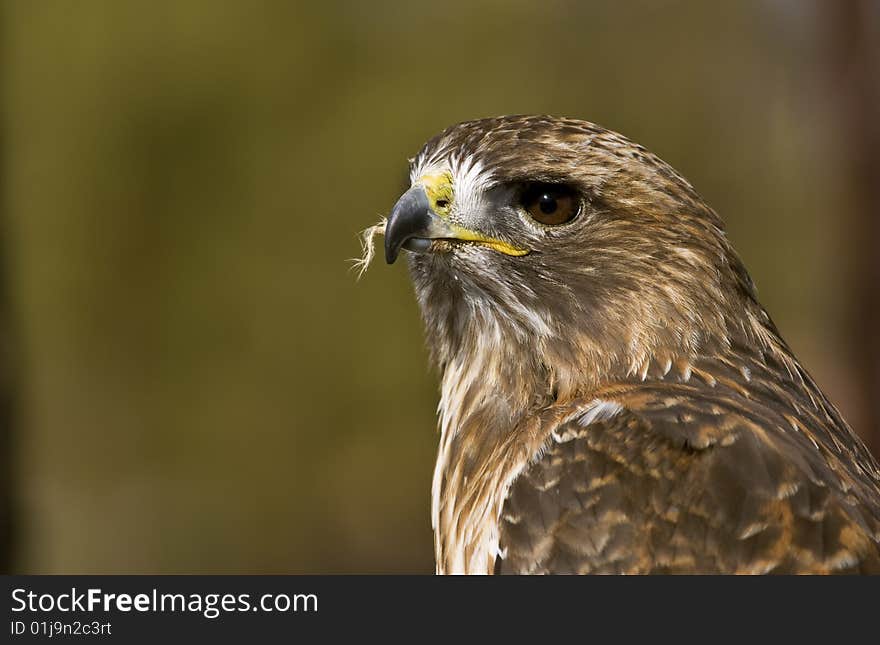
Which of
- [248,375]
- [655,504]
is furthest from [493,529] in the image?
[248,375]

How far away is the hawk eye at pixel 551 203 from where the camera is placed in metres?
3.76

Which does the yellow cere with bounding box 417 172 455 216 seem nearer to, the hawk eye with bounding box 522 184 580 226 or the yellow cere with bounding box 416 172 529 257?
the yellow cere with bounding box 416 172 529 257

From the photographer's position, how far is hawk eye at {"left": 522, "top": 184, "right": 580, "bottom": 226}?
3.76 metres

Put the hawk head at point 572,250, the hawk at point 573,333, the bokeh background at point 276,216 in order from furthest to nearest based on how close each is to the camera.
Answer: the bokeh background at point 276,216, the hawk head at point 572,250, the hawk at point 573,333

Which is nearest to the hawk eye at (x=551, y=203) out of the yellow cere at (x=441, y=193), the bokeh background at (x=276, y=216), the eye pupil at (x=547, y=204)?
the eye pupil at (x=547, y=204)

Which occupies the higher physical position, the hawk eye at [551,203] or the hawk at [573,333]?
the hawk eye at [551,203]

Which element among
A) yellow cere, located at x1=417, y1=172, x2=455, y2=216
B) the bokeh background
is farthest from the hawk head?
the bokeh background

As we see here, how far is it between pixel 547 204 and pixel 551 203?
0.02m

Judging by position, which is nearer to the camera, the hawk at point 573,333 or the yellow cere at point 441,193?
the hawk at point 573,333

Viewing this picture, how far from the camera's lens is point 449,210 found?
381 centimetres

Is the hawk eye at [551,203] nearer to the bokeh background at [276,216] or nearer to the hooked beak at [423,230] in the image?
the hooked beak at [423,230]

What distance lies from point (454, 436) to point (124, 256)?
410 inches

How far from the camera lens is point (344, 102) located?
13.1m

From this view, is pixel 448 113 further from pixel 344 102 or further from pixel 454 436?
pixel 454 436
